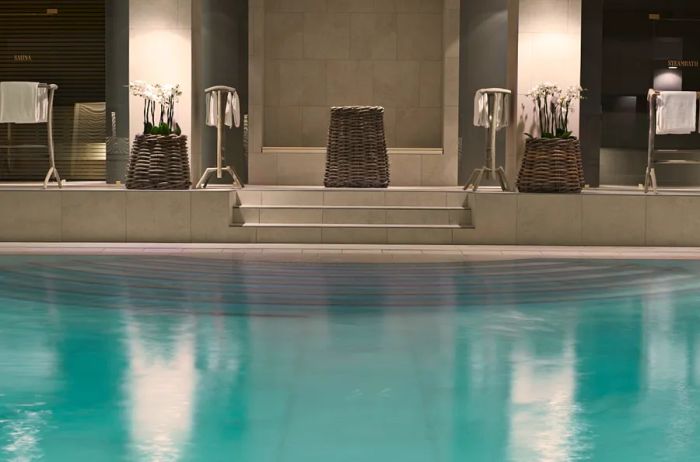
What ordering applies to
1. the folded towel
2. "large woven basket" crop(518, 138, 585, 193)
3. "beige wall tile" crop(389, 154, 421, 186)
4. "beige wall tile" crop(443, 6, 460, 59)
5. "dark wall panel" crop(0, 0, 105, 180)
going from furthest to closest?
1. "dark wall panel" crop(0, 0, 105, 180)
2. "beige wall tile" crop(443, 6, 460, 59)
3. "beige wall tile" crop(389, 154, 421, 186)
4. the folded towel
5. "large woven basket" crop(518, 138, 585, 193)

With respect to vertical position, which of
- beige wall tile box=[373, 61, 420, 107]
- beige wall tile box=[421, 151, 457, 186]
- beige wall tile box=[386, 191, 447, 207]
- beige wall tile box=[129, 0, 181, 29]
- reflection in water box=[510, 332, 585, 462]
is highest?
beige wall tile box=[129, 0, 181, 29]

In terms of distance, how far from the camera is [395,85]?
13617 millimetres

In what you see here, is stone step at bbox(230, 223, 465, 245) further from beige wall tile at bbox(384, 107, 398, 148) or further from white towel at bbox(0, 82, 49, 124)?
beige wall tile at bbox(384, 107, 398, 148)

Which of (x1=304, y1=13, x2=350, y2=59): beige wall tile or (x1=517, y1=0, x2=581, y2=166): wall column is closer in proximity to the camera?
(x1=517, y1=0, x2=581, y2=166): wall column

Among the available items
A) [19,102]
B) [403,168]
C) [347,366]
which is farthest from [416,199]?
[347,366]

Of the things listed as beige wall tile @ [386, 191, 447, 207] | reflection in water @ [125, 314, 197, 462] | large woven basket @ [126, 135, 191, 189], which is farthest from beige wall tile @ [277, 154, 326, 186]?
reflection in water @ [125, 314, 197, 462]

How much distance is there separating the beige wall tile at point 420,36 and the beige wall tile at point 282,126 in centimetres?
154

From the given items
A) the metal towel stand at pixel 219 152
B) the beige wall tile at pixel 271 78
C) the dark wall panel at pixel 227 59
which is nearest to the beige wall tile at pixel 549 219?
the metal towel stand at pixel 219 152

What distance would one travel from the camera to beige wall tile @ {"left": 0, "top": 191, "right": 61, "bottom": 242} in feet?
32.9

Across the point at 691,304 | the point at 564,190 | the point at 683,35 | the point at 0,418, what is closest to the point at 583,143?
the point at 564,190

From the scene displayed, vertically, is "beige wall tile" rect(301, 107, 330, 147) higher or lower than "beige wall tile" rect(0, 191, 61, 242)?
higher

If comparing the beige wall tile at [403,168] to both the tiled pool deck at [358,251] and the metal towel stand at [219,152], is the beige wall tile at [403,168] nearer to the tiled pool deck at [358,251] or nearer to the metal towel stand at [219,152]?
the metal towel stand at [219,152]

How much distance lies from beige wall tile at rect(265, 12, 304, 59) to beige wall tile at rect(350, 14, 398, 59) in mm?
638

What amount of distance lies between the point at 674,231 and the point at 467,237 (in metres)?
1.87
